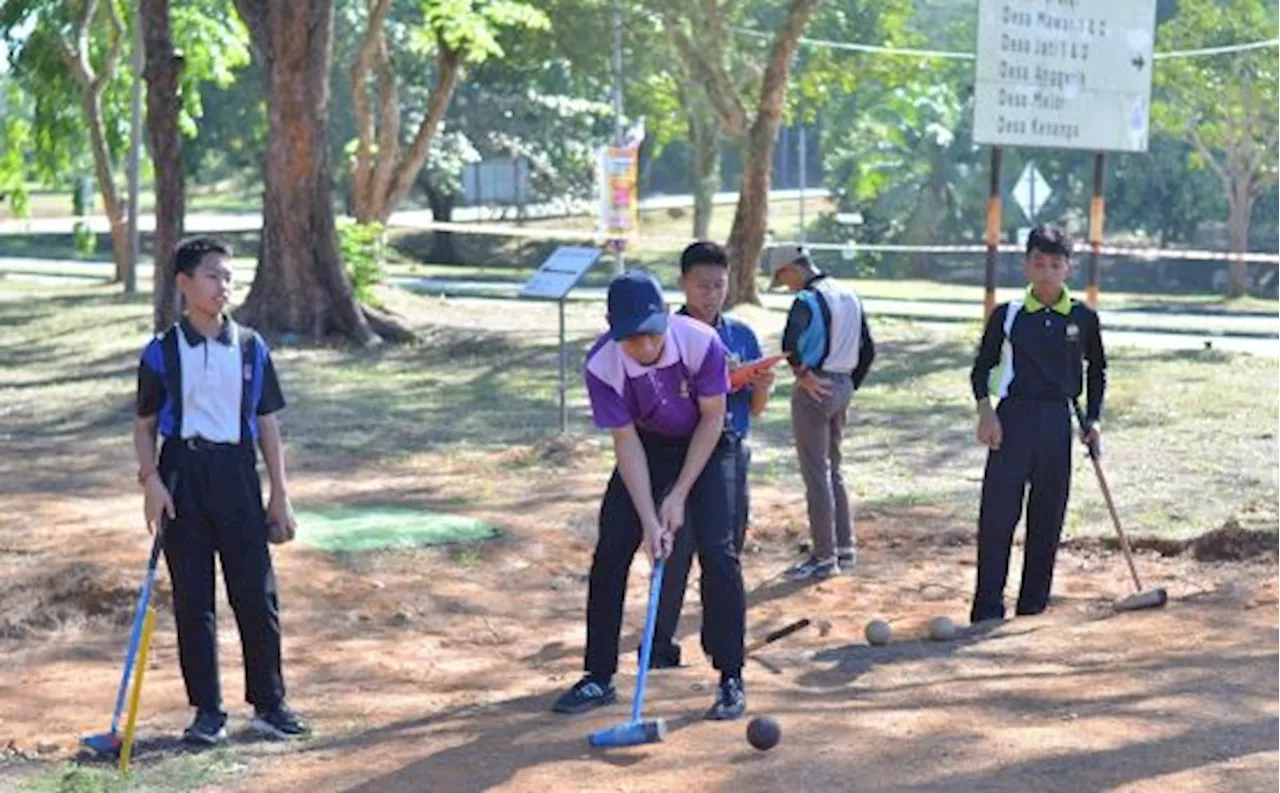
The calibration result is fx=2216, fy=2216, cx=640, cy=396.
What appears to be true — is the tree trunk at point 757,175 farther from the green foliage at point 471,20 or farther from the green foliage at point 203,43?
the green foliage at point 203,43

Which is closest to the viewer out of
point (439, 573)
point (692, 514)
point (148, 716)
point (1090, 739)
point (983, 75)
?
point (1090, 739)

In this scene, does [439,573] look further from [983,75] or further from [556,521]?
[983,75]

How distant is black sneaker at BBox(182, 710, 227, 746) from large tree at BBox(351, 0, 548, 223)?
22.9 meters

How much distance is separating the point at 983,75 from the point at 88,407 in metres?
9.30

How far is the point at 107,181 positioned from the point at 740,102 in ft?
32.7

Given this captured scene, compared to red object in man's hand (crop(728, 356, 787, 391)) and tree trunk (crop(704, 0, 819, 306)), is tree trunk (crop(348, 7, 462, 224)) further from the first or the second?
red object in man's hand (crop(728, 356, 787, 391))

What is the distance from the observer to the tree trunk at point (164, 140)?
802 inches

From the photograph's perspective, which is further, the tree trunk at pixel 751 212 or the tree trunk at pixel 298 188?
the tree trunk at pixel 751 212

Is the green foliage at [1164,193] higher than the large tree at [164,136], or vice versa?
the large tree at [164,136]

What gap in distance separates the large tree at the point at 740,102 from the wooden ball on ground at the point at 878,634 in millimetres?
19225

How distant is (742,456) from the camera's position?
317 inches

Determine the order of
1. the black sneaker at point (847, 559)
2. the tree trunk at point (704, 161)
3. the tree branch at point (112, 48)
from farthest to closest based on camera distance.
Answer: the tree trunk at point (704, 161) → the tree branch at point (112, 48) → the black sneaker at point (847, 559)

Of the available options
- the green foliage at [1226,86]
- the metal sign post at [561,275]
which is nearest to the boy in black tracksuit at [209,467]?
the metal sign post at [561,275]

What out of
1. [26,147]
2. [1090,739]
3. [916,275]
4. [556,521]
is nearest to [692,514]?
[1090,739]
